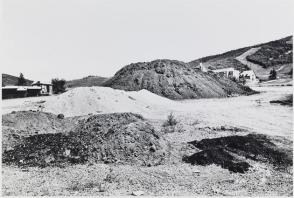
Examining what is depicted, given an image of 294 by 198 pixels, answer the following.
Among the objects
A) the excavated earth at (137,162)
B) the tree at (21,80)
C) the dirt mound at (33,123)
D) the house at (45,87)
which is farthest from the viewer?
the tree at (21,80)

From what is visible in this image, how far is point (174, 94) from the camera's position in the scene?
3372 cm

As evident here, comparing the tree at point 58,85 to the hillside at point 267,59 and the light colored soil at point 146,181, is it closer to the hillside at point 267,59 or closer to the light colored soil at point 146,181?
the light colored soil at point 146,181

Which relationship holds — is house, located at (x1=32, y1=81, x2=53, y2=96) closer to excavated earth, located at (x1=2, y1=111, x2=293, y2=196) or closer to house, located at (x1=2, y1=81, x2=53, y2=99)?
house, located at (x1=2, y1=81, x2=53, y2=99)

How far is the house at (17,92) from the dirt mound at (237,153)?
31.0 m

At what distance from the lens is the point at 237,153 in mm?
9906

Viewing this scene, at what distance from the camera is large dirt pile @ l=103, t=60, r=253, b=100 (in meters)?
34.8

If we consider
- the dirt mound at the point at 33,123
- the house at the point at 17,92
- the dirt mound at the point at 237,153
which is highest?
the house at the point at 17,92

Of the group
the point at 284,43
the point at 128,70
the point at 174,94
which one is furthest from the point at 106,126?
the point at 284,43

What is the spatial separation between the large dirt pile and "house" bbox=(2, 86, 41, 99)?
9.68 m

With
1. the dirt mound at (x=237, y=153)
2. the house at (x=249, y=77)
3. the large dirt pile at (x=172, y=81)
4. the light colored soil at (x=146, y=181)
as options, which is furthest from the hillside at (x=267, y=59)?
the light colored soil at (x=146, y=181)

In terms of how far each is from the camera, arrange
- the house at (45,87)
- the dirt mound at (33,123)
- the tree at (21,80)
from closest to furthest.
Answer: the dirt mound at (33,123) < the house at (45,87) < the tree at (21,80)

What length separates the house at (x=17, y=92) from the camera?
36469 mm

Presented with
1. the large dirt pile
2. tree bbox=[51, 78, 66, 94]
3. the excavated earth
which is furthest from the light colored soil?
tree bbox=[51, 78, 66, 94]

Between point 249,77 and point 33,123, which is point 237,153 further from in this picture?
point 249,77
